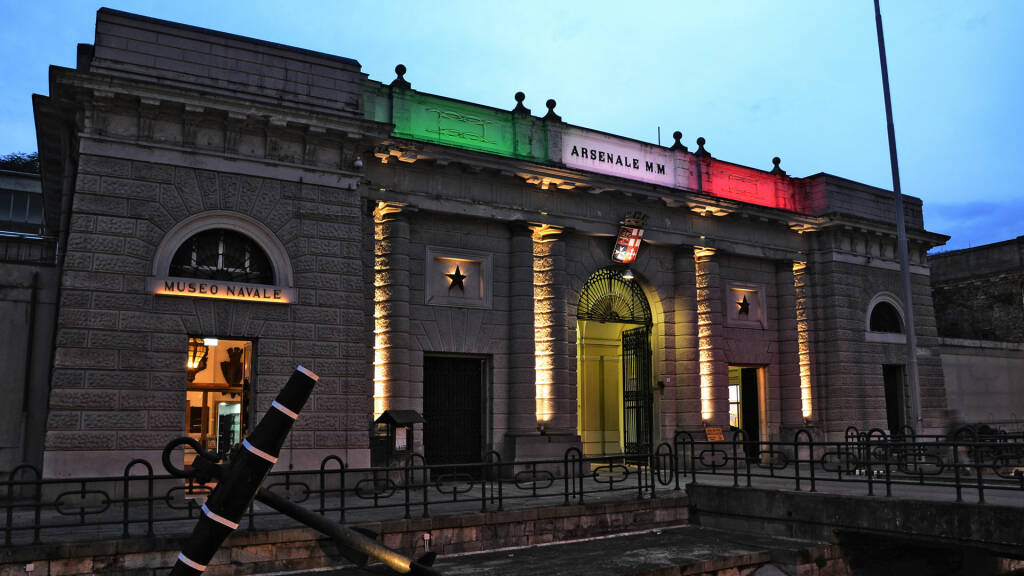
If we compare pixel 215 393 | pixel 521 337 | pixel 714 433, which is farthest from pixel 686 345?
pixel 215 393

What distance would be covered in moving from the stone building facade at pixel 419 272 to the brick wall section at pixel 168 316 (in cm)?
4

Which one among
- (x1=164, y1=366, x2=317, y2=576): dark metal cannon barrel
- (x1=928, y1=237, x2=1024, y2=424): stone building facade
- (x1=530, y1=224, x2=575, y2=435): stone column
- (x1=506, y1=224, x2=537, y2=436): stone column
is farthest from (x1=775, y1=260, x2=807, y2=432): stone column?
(x1=164, y1=366, x2=317, y2=576): dark metal cannon barrel

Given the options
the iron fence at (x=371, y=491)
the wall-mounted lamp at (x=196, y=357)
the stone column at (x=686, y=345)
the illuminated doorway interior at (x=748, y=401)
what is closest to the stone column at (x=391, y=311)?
the iron fence at (x=371, y=491)

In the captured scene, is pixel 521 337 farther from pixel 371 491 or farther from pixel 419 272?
pixel 371 491

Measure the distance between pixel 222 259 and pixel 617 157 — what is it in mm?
11278

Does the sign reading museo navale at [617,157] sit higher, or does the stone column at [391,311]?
the sign reading museo navale at [617,157]

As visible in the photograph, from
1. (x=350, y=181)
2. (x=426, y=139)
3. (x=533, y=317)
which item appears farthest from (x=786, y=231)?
(x=350, y=181)

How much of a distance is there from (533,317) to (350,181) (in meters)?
5.86

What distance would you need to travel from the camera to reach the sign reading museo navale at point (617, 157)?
2223 cm

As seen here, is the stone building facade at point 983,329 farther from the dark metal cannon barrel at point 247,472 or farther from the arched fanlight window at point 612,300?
the dark metal cannon barrel at point 247,472

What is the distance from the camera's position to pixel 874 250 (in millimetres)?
27906

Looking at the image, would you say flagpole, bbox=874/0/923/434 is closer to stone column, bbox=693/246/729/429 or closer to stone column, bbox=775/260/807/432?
stone column, bbox=775/260/807/432

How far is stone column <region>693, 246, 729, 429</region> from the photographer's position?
24.0 metres

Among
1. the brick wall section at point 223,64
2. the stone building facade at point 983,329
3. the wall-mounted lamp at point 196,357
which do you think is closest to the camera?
the brick wall section at point 223,64
